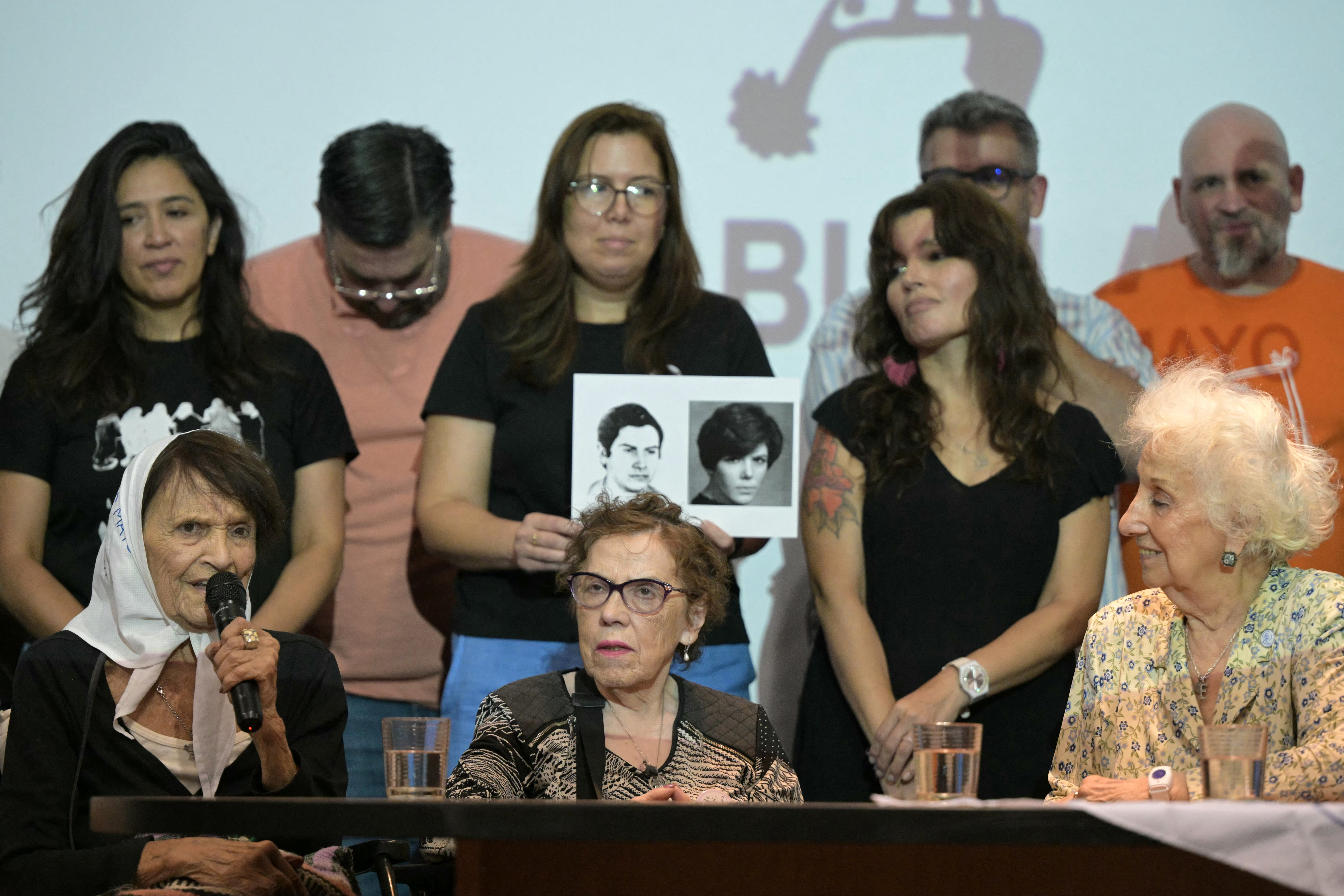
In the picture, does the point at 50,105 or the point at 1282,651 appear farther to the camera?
the point at 50,105

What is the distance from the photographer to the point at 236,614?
7.43 ft

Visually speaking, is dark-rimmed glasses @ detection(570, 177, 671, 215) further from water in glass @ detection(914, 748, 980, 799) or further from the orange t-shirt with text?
water in glass @ detection(914, 748, 980, 799)

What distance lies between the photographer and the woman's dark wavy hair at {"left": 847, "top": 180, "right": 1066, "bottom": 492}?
3.24 m

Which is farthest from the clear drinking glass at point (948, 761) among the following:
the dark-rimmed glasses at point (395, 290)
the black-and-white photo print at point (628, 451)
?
the dark-rimmed glasses at point (395, 290)

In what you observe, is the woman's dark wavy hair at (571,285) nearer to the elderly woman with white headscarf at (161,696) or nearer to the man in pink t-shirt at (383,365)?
the man in pink t-shirt at (383,365)

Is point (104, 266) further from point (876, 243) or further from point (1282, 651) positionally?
point (1282, 651)

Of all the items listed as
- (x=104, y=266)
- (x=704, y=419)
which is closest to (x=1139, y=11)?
(x=704, y=419)

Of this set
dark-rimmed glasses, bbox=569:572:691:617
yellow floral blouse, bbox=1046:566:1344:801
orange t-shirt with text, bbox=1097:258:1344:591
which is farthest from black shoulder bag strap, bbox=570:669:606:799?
orange t-shirt with text, bbox=1097:258:1344:591

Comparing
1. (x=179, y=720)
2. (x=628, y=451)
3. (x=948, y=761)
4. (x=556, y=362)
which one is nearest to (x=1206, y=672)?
(x=948, y=761)

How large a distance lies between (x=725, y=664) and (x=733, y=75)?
1.74m

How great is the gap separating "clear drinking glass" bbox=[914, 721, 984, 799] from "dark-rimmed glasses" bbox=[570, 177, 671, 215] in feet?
5.52

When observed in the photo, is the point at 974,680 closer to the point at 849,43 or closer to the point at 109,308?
the point at 849,43

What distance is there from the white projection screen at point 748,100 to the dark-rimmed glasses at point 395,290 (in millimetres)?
260

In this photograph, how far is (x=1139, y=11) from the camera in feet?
13.5
